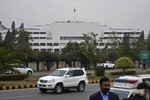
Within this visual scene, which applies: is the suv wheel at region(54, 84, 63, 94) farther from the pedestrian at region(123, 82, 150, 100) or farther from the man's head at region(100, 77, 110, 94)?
the pedestrian at region(123, 82, 150, 100)

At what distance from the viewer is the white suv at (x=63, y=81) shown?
2173cm

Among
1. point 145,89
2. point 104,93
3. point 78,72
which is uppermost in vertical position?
point 78,72

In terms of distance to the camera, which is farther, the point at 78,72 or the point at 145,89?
the point at 78,72

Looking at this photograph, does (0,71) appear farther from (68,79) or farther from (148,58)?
(148,58)

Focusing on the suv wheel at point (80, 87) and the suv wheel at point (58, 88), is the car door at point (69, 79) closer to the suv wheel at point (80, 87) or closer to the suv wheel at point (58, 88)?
the suv wheel at point (58, 88)

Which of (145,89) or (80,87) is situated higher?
(145,89)

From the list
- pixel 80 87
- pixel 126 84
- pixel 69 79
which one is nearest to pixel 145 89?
pixel 126 84

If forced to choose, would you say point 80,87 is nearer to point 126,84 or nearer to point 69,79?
point 69,79

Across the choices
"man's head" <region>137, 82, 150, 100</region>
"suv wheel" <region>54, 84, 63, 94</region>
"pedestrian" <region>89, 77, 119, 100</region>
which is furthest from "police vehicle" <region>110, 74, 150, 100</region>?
"suv wheel" <region>54, 84, 63, 94</region>

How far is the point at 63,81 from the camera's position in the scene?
872 inches

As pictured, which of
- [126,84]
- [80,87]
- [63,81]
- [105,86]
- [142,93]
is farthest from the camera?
[80,87]

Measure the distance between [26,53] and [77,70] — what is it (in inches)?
1222

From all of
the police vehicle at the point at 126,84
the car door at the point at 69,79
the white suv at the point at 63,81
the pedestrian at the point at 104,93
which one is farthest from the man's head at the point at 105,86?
the car door at the point at 69,79

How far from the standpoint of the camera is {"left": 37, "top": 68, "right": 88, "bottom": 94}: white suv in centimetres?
2173
